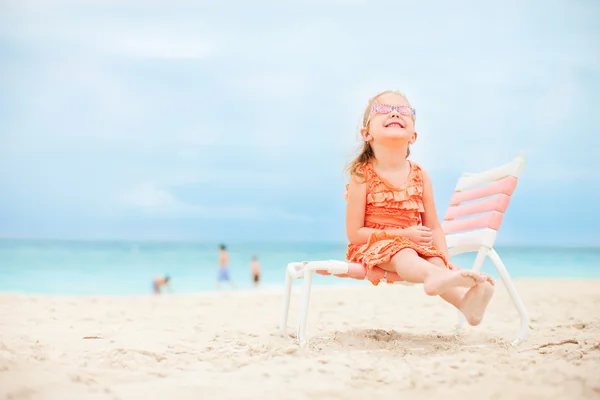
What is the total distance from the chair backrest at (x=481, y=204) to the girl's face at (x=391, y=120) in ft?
1.96

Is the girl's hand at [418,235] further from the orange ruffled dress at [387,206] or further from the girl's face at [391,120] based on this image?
the girl's face at [391,120]

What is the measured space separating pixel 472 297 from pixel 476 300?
2cm

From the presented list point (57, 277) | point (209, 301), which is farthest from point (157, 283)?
point (57, 277)

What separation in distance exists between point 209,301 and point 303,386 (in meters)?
3.78

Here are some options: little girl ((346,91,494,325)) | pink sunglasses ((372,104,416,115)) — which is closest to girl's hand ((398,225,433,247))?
little girl ((346,91,494,325))

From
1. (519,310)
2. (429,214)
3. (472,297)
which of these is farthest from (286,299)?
(519,310)

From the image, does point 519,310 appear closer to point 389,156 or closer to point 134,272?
point 389,156

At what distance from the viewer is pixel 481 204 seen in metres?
3.42

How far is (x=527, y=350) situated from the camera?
2.68 metres

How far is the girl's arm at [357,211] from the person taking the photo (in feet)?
9.74

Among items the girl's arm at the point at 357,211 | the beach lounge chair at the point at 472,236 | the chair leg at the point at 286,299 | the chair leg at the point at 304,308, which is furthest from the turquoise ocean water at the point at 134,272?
the chair leg at the point at 304,308

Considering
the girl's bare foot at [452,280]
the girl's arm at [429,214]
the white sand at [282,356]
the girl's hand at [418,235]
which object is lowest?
the white sand at [282,356]

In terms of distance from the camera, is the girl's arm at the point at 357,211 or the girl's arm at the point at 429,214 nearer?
the girl's arm at the point at 357,211

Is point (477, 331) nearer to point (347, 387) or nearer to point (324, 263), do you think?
point (324, 263)
